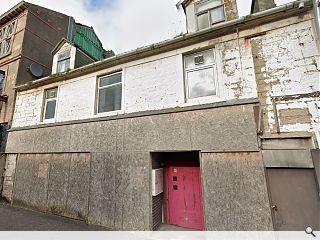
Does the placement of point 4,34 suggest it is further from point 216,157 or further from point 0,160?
point 216,157

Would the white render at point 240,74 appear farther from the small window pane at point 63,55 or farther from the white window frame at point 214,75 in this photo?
the small window pane at point 63,55

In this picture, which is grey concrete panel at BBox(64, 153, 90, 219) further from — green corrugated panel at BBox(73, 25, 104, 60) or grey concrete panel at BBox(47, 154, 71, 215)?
green corrugated panel at BBox(73, 25, 104, 60)

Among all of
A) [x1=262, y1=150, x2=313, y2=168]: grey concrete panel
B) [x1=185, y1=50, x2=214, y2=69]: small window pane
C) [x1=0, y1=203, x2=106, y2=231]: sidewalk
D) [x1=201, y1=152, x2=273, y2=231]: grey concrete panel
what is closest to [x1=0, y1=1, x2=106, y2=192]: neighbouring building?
[x1=0, y1=203, x2=106, y2=231]: sidewalk

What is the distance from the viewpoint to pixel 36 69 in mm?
11234

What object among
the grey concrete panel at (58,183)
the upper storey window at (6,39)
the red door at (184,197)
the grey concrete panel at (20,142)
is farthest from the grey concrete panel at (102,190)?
the upper storey window at (6,39)

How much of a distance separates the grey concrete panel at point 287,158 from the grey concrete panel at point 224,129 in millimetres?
368

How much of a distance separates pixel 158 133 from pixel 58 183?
189 inches

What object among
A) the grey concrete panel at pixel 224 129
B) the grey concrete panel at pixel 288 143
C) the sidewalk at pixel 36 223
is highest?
the grey concrete panel at pixel 224 129

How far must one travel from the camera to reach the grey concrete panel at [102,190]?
5836 millimetres

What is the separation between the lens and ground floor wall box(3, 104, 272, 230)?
446 centimetres

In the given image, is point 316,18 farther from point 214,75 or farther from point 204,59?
point 204,59

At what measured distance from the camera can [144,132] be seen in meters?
5.79

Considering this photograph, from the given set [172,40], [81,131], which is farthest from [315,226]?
[81,131]

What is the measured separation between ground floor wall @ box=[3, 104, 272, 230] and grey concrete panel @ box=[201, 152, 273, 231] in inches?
0.8
